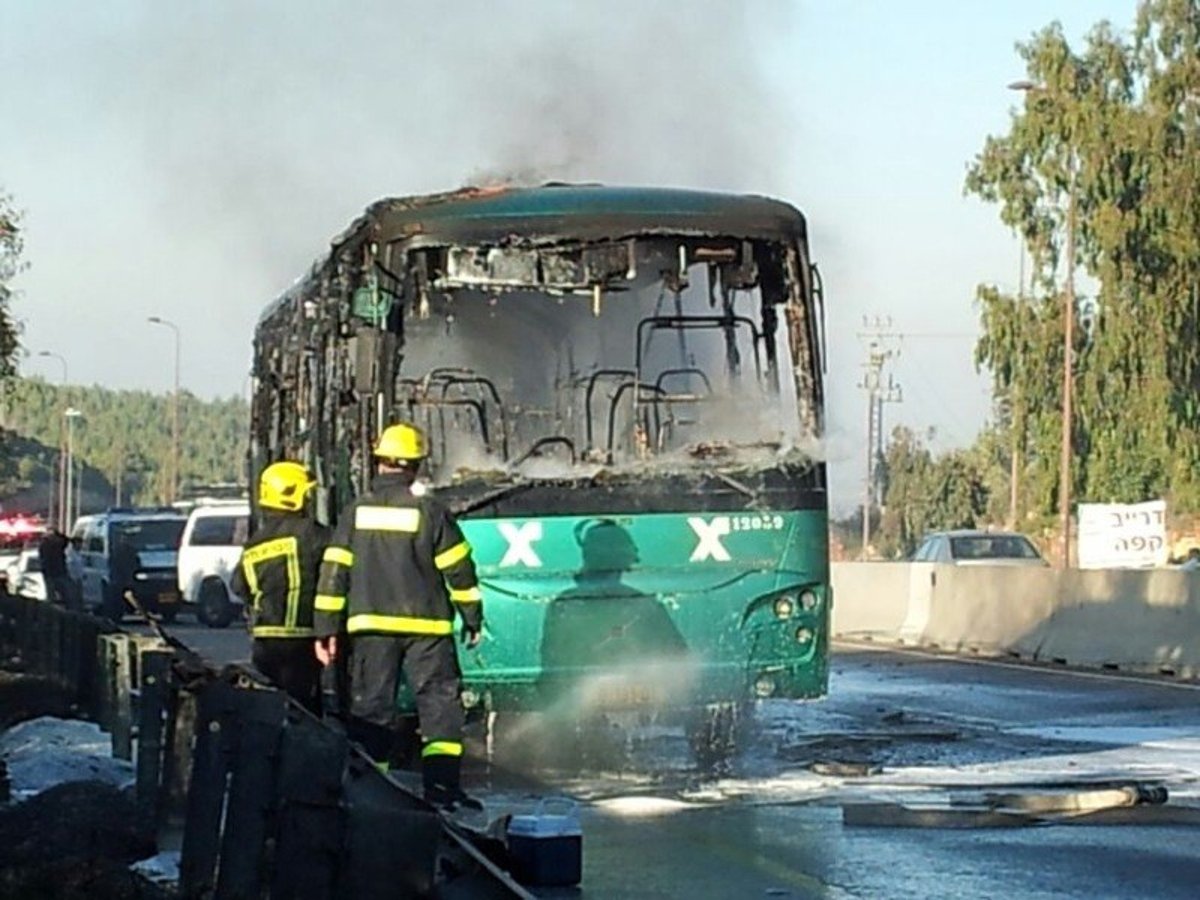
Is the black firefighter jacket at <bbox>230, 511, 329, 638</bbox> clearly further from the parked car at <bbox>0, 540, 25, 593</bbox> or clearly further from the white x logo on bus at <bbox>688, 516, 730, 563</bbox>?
the parked car at <bbox>0, 540, 25, 593</bbox>

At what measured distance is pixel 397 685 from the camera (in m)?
12.0

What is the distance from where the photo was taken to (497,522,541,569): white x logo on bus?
13.8 metres

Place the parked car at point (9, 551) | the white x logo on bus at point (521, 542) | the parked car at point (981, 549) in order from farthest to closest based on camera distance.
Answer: the parked car at point (9, 551)
the parked car at point (981, 549)
the white x logo on bus at point (521, 542)

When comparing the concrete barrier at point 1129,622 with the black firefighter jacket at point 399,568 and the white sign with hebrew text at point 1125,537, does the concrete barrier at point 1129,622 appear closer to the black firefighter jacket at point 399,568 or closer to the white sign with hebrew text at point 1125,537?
the white sign with hebrew text at point 1125,537

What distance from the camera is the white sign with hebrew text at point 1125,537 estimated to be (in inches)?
1586

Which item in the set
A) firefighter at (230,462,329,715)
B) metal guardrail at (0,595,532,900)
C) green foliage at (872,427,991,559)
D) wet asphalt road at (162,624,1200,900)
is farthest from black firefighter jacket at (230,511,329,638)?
green foliage at (872,427,991,559)

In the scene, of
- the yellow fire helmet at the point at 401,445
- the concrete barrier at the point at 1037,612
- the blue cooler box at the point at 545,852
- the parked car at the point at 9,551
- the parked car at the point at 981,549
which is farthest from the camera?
the parked car at the point at 9,551

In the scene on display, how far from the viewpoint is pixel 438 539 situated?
39.5 ft

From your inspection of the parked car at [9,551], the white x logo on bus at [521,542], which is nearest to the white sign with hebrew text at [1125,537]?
the parked car at [9,551]

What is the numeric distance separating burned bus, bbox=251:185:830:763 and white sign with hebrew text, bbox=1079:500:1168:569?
2691 cm

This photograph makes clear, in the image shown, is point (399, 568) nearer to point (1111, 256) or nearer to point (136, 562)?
point (136, 562)

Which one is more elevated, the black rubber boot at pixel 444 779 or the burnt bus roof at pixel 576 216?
the burnt bus roof at pixel 576 216

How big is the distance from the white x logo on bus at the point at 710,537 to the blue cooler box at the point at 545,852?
4.83m

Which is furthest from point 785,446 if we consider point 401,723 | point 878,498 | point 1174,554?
point 878,498
